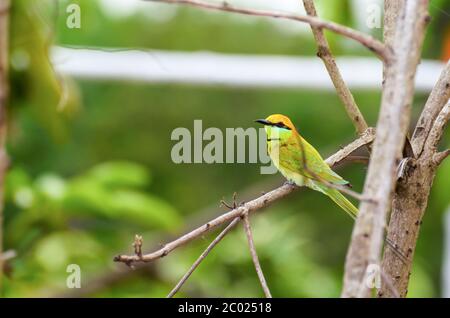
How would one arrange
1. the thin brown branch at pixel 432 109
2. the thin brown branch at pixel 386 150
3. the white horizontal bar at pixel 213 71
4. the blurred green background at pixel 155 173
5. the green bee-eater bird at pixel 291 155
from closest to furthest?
1. the thin brown branch at pixel 386 150
2. the thin brown branch at pixel 432 109
3. the green bee-eater bird at pixel 291 155
4. the blurred green background at pixel 155 173
5. the white horizontal bar at pixel 213 71

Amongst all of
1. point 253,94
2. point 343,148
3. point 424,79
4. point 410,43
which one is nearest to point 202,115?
point 253,94

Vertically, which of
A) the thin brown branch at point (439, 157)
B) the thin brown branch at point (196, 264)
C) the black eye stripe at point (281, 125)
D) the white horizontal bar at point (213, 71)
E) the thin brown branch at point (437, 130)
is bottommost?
the thin brown branch at point (196, 264)

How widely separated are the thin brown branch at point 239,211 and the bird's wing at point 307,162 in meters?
0.02

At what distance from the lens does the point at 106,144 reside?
2340 mm

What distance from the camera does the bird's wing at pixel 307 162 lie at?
2.20 ft

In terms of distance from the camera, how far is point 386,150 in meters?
0.41

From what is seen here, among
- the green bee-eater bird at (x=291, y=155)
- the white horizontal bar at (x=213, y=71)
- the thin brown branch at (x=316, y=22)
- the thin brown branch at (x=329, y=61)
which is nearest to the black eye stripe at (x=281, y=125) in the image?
the green bee-eater bird at (x=291, y=155)

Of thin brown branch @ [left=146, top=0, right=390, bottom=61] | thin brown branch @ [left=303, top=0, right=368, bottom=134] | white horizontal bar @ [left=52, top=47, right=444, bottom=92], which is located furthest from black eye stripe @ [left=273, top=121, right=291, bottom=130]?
white horizontal bar @ [left=52, top=47, right=444, bottom=92]

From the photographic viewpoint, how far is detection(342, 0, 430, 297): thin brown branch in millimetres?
399

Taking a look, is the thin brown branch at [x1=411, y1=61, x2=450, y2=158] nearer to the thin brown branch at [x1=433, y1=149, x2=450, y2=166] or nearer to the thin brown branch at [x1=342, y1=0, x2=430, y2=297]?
the thin brown branch at [x1=433, y1=149, x2=450, y2=166]

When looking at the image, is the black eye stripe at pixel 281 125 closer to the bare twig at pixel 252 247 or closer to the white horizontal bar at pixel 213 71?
the bare twig at pixel 252 247

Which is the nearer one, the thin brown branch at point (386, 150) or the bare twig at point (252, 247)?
the thin brown branch at point (386, 150)

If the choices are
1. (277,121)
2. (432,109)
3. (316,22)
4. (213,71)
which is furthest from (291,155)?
(213,71)
